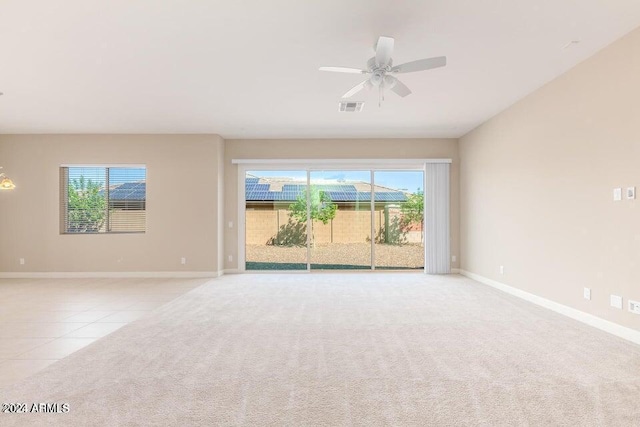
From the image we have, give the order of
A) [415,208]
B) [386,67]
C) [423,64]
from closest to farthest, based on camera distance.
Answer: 1. [423,64]
2. [386,67]
3. [415,208]

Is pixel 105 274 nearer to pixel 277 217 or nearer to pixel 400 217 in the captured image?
pixel 277 217

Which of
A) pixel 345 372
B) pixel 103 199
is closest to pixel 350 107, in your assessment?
pixel 345 372

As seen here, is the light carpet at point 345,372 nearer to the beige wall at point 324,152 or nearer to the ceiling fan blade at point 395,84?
the ceiling fan blade at point 395,84

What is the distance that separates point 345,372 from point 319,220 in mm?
5360

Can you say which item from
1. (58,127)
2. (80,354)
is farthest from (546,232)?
(58,127)

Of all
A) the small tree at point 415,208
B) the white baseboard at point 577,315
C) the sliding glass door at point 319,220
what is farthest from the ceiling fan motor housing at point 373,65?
the small tree at point 415,208

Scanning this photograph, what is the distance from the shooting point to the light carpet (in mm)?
2168

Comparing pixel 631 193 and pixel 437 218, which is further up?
pixel 631 193

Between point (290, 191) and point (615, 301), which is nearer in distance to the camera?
point (615, 301)

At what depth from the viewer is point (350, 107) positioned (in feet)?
18.7

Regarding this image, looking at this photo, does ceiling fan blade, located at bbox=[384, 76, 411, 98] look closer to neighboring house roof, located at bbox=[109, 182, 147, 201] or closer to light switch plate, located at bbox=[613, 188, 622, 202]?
light switch plate, located at bbox=[613, 188, 622, 202]

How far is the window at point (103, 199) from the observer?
7.61 meters

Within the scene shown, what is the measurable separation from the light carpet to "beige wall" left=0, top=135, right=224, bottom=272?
9.93 ft

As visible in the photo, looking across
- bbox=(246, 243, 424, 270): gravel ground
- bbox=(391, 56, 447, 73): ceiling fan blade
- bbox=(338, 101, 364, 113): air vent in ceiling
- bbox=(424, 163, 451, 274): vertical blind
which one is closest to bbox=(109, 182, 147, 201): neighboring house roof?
bbox=(246, 243, 424, 270): gravel ground
